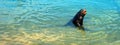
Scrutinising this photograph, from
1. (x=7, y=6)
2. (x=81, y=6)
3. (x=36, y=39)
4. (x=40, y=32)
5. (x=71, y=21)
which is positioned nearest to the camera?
(x=36, y=39)

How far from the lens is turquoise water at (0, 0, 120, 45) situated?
9062 millimetres

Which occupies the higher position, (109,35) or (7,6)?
(7,6)

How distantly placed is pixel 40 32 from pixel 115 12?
4471mm

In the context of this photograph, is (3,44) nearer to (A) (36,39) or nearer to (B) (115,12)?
(A) (36,39)

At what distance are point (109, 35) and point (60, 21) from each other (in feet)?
7.01

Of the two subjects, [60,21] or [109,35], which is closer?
[109,35]

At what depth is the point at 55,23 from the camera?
35.1ft

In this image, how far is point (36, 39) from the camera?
29.2 ft

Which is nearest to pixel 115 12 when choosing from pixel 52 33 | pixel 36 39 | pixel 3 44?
pixel 52 33

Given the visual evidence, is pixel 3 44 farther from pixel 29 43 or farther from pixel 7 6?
pixel 7 6

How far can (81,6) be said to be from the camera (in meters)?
13.4

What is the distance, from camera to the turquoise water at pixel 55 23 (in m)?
9.06

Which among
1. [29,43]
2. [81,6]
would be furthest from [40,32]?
[81,6]

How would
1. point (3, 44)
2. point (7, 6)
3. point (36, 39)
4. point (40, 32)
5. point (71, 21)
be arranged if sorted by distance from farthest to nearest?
point (7, 6), point (71, 21), point (40, 32), point (36, 39), point (3, 44)
